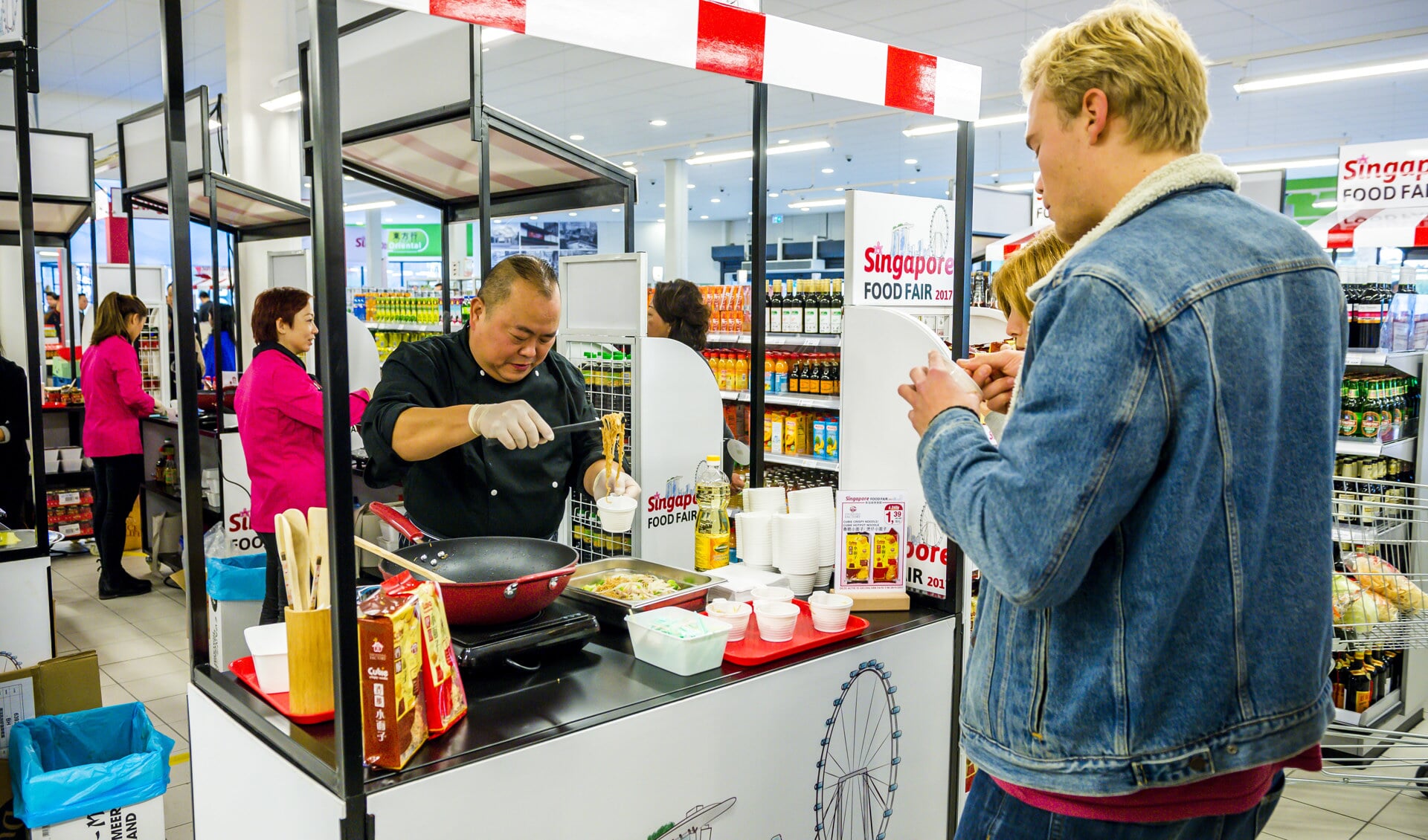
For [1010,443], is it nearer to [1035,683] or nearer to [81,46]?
[1035,683]

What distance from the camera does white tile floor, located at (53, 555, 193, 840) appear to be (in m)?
3.85

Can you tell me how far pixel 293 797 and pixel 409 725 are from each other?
272 millimetres

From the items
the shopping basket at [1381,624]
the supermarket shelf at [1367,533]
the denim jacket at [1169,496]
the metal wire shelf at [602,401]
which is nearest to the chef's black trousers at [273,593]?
the metal wire shelf at [602,401]

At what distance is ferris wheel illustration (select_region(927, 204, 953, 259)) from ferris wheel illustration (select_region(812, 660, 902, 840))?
1.38 m

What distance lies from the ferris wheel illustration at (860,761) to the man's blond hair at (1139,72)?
4.73ft

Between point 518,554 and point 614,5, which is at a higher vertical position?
point 614,5

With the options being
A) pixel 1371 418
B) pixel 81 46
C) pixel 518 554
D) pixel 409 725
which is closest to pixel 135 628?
pixel 518 554

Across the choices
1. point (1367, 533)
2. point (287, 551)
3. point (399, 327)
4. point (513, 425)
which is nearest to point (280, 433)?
point (513, 425)

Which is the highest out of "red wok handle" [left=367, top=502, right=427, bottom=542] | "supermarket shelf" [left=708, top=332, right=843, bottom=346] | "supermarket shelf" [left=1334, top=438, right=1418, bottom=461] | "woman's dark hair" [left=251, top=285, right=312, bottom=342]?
"woman's dark hair" [left=251, top=285, right=312, bottom=342]

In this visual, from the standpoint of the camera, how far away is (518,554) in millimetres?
2285

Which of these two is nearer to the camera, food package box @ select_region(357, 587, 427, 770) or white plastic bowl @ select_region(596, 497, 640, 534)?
food package box @ select_region(357, 587, 427, 770)

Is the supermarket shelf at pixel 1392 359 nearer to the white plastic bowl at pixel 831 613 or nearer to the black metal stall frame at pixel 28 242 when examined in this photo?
the white plastic bowl at pixel 831 613

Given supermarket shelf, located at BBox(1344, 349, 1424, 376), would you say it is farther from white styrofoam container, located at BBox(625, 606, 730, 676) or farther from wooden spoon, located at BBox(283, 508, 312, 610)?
wooden spoon, located at BBox(283, 508, 312, 610)

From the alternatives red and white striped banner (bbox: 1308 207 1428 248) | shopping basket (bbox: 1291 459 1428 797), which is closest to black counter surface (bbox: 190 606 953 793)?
shopping basket (bbox: 1291 459 1428 797)
